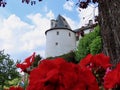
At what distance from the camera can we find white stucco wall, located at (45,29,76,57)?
7438 cm

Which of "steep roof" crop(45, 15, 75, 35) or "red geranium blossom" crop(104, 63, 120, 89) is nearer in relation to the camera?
"red geranium blossom" crop(104, 63, 120, 89)

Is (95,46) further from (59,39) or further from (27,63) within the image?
(27,63)

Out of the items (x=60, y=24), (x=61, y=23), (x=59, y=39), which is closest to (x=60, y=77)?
(x=59, y=39)

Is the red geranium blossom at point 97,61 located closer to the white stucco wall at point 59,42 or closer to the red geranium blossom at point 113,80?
the red geranium blossom at point 113,80

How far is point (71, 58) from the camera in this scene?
58.3 meters

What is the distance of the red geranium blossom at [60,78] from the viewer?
4.99ft

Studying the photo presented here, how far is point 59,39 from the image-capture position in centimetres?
7606

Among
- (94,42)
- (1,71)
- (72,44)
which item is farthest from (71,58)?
(1,71)

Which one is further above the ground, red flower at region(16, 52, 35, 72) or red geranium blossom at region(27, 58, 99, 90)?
red flower at region(16, 52, 35, 72)

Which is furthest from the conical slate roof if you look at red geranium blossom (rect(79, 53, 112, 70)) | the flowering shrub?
the flowering shrub

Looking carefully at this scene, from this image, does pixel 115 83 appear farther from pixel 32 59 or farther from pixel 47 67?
pixel 32 59

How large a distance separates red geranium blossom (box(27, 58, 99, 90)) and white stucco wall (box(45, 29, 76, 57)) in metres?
71.8

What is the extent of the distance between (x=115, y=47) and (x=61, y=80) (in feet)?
8.02

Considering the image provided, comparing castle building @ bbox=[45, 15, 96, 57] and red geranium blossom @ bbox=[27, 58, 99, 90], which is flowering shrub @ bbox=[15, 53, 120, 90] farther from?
castle building @ bbox=[45, 15, 96, 57]
